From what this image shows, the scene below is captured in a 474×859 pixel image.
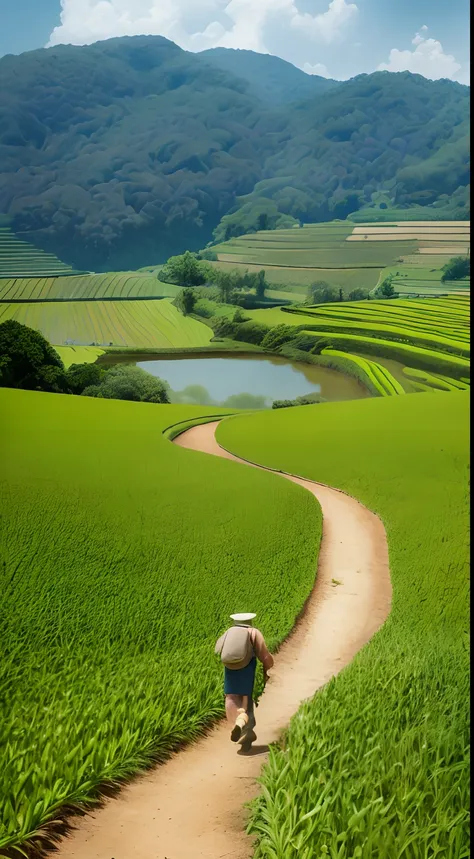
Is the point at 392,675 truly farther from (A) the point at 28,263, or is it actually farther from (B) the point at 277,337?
(A) the point at 28,263

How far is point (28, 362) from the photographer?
894 centimetres

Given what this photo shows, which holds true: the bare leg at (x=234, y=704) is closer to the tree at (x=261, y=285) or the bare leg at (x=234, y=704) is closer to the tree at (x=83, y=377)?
the tree at (x=83, y=377)

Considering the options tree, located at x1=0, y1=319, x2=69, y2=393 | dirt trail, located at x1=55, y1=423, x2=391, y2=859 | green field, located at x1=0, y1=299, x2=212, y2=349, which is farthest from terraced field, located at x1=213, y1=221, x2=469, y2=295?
dirt trail, located at x1=55, y1=423, x2=391, y2=859

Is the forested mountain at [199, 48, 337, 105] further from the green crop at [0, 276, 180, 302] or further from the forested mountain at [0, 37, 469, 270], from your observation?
the green crop at [0, 276, 180, 302]

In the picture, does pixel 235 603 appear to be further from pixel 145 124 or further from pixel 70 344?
pixel 145 124

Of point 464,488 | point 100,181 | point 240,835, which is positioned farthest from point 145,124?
point 240,835

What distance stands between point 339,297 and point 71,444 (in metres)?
3.08

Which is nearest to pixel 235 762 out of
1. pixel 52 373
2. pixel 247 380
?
pixel 247 380

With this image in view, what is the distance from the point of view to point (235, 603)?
5.71m

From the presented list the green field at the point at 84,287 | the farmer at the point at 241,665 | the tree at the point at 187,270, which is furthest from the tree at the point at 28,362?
the farmer at the point at 241,665

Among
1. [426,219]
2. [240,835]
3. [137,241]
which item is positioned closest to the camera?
[240,835]

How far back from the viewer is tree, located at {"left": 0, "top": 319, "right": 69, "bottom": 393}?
349 inches

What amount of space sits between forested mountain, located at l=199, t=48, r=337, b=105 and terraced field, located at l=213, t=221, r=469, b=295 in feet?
4.75

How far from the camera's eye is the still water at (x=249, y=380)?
8.52 meters
